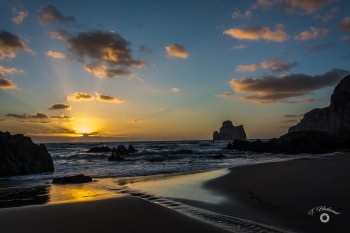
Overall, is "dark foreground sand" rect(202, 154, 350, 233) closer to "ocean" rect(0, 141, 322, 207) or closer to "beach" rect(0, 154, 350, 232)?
"beach" rect(0, 154, 350, 232)

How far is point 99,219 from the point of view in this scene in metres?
6.94

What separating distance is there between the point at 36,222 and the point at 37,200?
472 centimetres

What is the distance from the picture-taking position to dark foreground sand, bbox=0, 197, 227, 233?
6.16 m

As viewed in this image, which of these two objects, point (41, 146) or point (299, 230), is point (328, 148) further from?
point (299, 230)

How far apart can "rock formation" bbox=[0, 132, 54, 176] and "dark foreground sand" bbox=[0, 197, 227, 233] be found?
17885 mm

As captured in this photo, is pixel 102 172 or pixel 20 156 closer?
pixel 102 172

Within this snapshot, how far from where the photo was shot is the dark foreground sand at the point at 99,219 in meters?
6.16

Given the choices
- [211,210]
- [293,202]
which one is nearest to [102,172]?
[211,210]

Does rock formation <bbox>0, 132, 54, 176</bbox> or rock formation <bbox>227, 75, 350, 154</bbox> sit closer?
rock formation <bbox>0, 132, 54, 176</bbox>

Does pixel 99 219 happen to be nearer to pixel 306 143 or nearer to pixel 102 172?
pixel 102 172

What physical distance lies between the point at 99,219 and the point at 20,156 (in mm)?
21676

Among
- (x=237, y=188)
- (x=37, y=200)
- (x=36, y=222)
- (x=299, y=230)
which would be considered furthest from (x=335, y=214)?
(x=37, y=200)

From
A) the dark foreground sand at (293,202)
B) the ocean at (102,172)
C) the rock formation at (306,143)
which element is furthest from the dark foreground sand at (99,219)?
the rock formation at (306,143)

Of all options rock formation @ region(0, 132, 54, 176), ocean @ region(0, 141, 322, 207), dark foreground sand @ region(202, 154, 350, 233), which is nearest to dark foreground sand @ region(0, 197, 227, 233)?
dark foreground sand @ region(202, 154, 350, 233)
